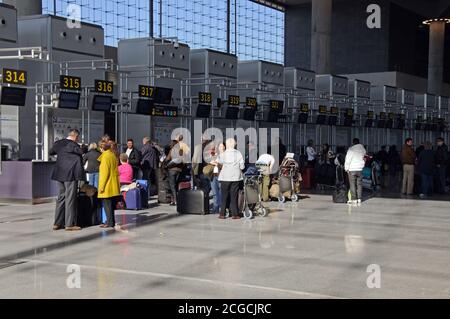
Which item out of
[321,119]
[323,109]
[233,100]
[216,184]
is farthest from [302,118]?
[216,184]

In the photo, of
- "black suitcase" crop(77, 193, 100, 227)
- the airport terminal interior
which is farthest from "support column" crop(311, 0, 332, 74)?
"black suitcase" crop(77, 193, 100, 227)

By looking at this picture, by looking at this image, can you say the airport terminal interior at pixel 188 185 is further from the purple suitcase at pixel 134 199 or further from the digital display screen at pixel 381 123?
the digital display screen at pixel 381 123

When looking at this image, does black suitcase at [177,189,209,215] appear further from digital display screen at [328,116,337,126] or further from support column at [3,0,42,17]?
support column at [3,0,42,17]

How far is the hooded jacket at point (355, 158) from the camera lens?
49.3 ft

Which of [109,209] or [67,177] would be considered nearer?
[67,177]

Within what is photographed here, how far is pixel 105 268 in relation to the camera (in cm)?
749

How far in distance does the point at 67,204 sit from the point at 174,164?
13.0 feet

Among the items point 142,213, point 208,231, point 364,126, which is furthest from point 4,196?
point 364,126

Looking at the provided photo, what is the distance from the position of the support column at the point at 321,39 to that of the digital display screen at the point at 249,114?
18.1 m

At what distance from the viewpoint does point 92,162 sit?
1280 centimetres

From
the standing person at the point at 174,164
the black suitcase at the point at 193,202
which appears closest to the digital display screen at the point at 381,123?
the standing person at the point at 174,164

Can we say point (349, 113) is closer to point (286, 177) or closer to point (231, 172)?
point (286, 177)
